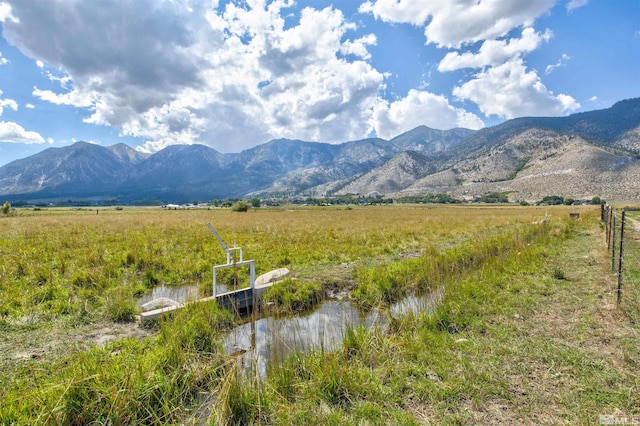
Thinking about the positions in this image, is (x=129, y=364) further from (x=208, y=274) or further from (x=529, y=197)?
(x=529, y=197)

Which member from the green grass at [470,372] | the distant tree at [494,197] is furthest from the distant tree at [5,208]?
the distant tree at [494,197]

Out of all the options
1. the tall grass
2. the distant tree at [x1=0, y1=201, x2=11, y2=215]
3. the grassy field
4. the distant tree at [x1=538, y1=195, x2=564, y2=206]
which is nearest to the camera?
the tall grass

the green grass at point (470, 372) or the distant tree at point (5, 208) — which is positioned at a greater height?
the distant tree at point (5, 208)

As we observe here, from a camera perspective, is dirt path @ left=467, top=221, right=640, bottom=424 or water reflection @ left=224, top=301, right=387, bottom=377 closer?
dirt path @ left=467, top=221, right=640, bottom=424

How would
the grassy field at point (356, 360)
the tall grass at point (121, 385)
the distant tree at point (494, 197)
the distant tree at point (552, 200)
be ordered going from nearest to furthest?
the tall grass at point (121, 385), the grassy field at point (356, 360), the distant tree at point (552, 200), the distant tree at point (494, 197)

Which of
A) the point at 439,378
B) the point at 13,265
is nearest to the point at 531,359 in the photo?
the point at 439,378

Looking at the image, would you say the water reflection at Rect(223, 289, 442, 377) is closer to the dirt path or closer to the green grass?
the green grass

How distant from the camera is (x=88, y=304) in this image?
8.09 meters

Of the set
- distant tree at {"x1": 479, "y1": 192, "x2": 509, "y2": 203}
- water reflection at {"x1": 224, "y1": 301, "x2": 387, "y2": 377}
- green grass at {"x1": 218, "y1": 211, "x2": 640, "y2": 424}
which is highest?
distant tree at {"x1": 479, "y1": 192, "x2": 509, "y2": 203}

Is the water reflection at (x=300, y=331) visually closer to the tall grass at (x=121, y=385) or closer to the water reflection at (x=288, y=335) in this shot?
the water reflection at (x=288, y=335)

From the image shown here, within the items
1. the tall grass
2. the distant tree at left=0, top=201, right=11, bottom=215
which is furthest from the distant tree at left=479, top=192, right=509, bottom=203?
the distant tree at left=0, top=201, right=11, bottom=215

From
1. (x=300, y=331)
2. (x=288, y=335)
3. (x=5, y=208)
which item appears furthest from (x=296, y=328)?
(x=5, y=208)

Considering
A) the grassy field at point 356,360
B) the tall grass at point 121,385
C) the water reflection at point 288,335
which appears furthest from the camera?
the water reflection at point 288,335

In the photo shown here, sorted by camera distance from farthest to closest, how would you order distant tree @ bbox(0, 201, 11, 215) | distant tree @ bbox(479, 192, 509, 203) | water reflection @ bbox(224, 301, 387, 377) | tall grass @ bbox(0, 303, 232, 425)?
distant tree @ bbox(479, 192, 509, 203) → distant tree @ bbox(0, 201, 11, 215) → water reflection @ bbox(224, 301, 387, 377) → tall grass @ bbox(0, 303, 232, 425)
